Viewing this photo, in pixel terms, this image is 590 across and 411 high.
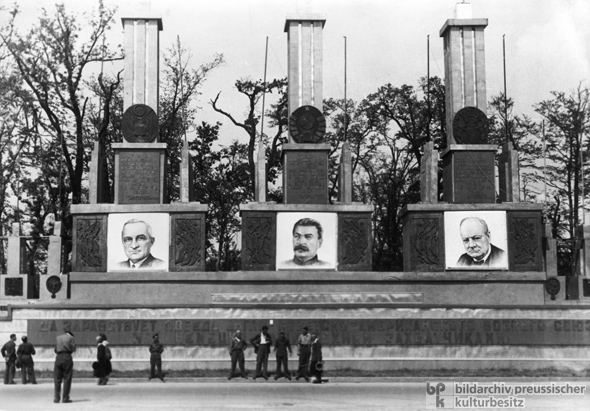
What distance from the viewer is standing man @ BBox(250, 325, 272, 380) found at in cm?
3002

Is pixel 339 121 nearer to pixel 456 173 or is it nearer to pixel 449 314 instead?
pixel 456 173

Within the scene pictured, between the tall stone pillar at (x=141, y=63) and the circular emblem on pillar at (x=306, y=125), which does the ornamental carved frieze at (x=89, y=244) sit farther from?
the circular emblem on pillar at (x=306, y=125)

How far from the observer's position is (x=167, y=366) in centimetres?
3184

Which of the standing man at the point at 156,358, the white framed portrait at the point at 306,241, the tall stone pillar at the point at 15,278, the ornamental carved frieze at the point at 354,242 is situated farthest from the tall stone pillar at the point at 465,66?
the tall stone pillar at the point at 15,278

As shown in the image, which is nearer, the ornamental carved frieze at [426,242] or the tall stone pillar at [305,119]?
the ornamental carved frieze at [426,242]

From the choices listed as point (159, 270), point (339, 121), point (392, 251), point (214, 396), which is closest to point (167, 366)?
point (159, 270)

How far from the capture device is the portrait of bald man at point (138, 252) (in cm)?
3328

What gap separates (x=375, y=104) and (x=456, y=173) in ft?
50.6

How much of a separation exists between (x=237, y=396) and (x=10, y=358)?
8331mm

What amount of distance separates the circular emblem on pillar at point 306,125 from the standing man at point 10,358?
11.8 m

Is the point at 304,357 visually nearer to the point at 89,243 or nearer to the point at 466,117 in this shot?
the point at 89,243

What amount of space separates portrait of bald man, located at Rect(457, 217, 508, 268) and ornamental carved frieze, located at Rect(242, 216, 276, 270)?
643 centimetres

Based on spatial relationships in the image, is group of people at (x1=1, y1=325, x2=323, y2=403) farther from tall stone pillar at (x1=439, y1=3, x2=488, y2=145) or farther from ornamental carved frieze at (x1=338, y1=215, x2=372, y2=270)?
tall stone pillar at (x1=439, y1=3, x2=488, y2=145)

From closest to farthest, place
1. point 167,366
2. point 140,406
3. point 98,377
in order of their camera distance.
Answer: point 140,406 < point 98,377 < point 167,366
